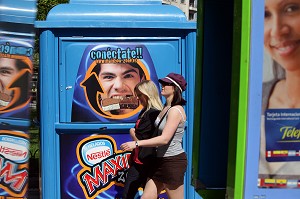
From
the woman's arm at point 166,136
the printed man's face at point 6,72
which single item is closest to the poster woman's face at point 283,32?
the woman's arm at point 166,136

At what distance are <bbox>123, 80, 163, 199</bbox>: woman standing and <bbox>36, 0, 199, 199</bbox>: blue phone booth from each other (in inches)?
7.9

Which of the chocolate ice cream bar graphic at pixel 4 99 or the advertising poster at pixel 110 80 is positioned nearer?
the chocolate ice cream bar graphic at pixel 4 99

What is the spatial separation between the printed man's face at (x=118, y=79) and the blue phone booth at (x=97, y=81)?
0.01 meters

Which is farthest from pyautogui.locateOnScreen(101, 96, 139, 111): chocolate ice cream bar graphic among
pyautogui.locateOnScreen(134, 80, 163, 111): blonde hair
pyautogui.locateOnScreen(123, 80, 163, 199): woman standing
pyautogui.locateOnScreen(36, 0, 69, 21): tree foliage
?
pyautogui.locateOnScreen(36, 0, 69, 21): tree foliage

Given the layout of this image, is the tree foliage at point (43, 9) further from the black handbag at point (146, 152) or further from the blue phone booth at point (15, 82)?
the black handbag at point (146, 152)

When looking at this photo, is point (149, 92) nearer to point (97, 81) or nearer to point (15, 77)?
point (97, 81)

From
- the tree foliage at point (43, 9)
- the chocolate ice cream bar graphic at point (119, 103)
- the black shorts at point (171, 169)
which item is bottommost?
the black shorts at point (171, 169)

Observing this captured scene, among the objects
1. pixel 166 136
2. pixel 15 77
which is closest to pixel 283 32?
pixel 166 136

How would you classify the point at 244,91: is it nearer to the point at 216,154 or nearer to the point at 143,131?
the point at 216,154

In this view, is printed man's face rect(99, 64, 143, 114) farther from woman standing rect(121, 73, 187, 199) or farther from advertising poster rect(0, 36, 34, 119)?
advertising poster rect(0, 36, 34, 119)

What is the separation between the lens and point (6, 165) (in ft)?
17.9

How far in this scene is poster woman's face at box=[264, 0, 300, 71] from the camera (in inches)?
88.4

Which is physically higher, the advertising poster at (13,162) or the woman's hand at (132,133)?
the woman's hand at (132,133)

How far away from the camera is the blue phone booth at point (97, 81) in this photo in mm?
5492
